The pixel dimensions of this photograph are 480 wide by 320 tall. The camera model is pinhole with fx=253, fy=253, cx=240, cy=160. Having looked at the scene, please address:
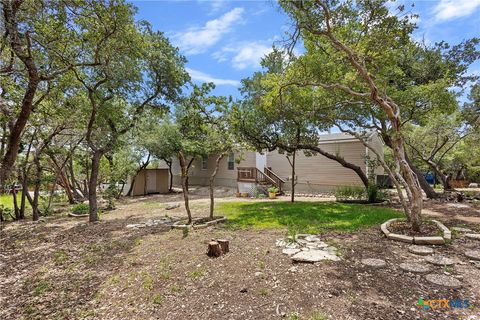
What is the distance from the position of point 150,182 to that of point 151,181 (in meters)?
0.11

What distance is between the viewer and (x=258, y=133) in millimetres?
11250

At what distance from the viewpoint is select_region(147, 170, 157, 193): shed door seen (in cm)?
1958

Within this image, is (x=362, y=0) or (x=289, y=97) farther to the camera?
(x=289, y=97)

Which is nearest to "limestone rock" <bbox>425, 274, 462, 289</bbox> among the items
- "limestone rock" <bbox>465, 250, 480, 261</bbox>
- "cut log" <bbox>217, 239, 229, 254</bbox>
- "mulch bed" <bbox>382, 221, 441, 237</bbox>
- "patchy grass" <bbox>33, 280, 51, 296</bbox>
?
"limestone rock" <bbox>465, 250, 480, 261</bbox>

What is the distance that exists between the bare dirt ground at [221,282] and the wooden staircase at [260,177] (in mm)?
10633

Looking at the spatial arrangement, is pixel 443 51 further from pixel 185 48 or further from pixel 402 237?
pixel 185 48

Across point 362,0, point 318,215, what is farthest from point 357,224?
point 362,0

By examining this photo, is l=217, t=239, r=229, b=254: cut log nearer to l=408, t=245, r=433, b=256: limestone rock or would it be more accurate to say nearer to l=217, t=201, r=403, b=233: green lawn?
l=217, t=201, r=403, b=233: green lawn

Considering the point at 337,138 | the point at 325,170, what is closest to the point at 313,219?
the point at 325,170

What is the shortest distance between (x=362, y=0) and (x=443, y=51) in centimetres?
666

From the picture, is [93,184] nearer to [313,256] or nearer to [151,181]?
[313,256]

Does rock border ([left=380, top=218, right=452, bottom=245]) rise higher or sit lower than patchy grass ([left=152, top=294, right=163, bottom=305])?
higher

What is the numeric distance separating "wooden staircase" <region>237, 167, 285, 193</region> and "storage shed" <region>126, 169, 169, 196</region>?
6.65 meters

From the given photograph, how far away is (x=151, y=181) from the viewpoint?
19.7m
